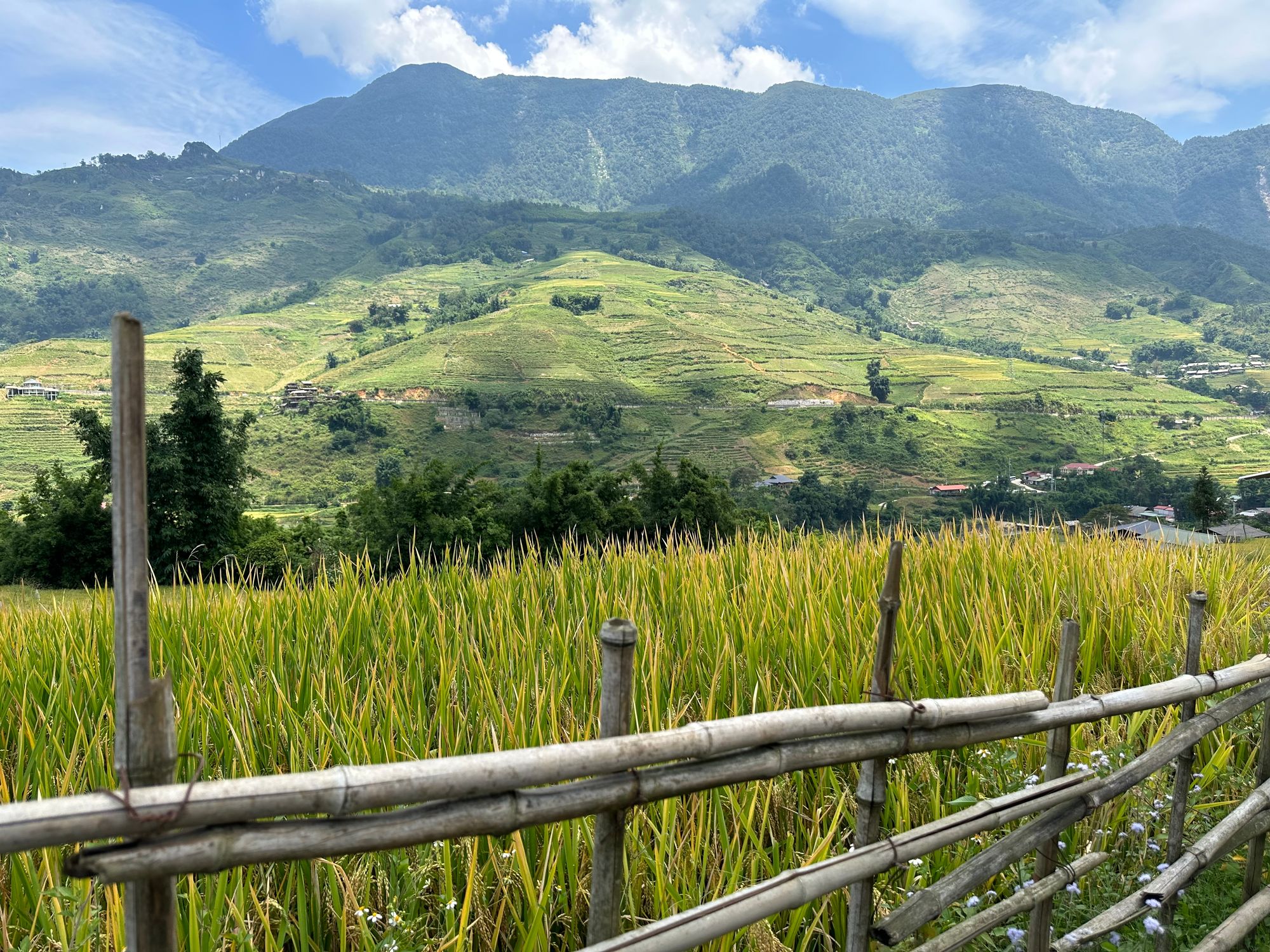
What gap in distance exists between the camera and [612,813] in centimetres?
136

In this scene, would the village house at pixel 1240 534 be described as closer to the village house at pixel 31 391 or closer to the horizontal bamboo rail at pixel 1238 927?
the horizontal bamboo rail at pixel 1238 927

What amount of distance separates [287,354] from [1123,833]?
10904cm

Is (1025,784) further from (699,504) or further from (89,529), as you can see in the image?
(89,529)

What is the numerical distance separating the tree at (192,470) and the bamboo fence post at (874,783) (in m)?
18.9

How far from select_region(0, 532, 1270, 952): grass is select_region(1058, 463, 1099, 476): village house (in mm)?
59885

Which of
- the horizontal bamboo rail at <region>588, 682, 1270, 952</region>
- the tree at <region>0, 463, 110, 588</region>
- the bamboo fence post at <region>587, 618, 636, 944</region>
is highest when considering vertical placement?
the bamboo fence post at <region>587, 618, 636, 944</region>

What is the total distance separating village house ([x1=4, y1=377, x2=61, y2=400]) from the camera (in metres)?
78.2

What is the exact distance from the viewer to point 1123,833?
8.43ft

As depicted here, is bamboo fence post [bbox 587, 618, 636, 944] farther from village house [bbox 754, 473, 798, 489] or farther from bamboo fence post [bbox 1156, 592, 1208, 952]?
village house [bbox 754, 473, 798, 489]

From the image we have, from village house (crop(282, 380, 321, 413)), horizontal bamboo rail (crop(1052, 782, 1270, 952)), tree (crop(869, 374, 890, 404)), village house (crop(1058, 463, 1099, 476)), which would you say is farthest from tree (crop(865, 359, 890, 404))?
horizontal bamboo rail (crop(1052, 782, 1270, 952))

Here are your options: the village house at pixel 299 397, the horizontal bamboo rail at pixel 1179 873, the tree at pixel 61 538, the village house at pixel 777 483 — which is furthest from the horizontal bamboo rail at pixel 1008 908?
the village house at pixel 299 397

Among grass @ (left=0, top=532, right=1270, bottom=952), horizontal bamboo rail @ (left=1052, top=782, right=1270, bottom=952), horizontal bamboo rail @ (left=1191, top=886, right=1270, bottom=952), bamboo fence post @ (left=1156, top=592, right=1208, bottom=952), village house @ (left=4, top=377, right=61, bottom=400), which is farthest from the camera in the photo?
village house @ (left=4, top=377, right=61, bottom=400)

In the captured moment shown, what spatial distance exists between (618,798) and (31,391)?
3784 inches

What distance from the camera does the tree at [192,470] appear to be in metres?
18.7
